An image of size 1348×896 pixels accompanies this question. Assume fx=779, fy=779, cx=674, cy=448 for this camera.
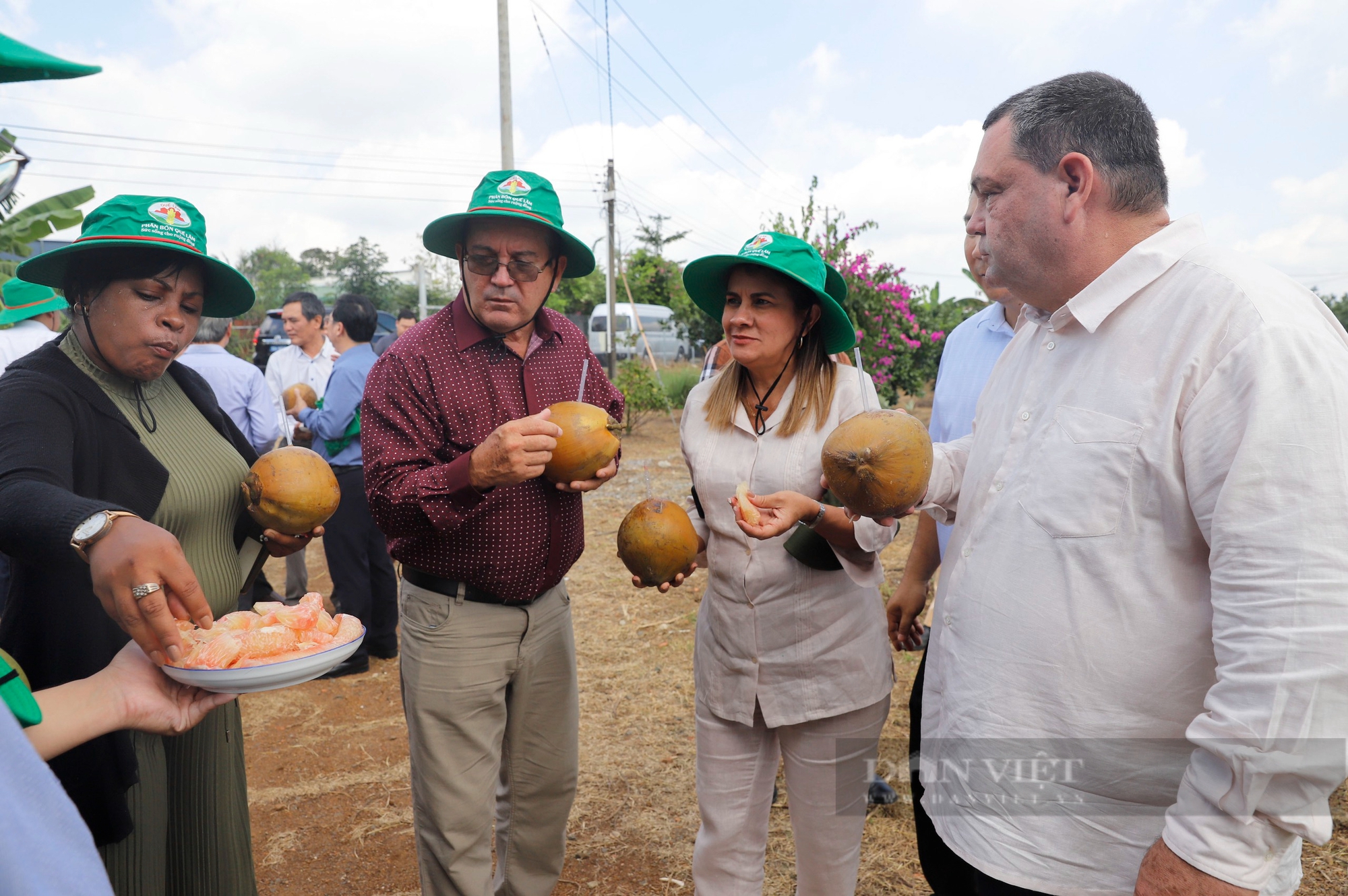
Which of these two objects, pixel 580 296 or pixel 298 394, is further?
pixel 580 296

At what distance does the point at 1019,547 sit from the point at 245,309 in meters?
2.54

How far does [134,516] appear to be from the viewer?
1643mm

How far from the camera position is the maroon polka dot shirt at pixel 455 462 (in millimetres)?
2443

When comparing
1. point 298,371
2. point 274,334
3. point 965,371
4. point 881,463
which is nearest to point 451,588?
point 881,463

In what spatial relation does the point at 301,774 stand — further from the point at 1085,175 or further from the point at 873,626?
the point at 1085,175

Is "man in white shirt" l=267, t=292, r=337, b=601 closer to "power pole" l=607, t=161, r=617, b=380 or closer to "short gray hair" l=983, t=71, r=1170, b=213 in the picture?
"short gray hair" l=983, t=71, r=1170, b=213

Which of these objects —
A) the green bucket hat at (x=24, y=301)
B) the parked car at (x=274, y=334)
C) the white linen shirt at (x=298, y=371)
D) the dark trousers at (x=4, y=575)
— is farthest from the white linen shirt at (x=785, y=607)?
the parked car at (x=274, y=334)

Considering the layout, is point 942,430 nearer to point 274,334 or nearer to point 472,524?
point 472,524

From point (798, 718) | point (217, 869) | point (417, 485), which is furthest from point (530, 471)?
point (217, 869)

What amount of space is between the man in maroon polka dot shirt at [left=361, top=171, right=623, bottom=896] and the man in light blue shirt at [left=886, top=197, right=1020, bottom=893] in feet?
4.22

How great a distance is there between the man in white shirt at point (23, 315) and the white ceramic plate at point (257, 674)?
13.7 feet

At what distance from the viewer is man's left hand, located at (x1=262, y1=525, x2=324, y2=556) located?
2.42 meters

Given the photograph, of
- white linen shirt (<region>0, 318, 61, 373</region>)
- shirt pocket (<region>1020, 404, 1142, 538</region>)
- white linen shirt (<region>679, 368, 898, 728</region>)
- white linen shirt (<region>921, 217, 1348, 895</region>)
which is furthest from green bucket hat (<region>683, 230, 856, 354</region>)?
white linen shirt (<region>0, 318, 61, 373</region>)

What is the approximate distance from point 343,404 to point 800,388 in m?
3.68
